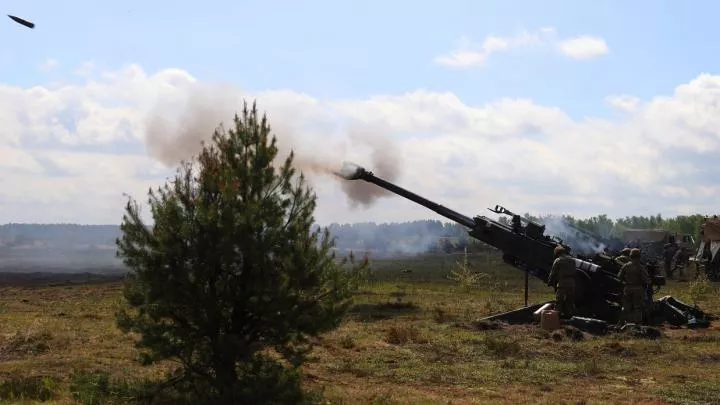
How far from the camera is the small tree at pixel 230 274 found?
8.71 meters

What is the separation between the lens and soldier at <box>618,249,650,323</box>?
1761 centimetres

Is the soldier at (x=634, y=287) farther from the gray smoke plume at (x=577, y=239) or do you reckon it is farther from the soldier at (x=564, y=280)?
the gray smoke plume at (x=577, y=239)

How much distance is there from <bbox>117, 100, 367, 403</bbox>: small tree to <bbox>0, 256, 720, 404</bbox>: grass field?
83 cm

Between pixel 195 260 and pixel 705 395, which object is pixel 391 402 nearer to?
pixel 195 260

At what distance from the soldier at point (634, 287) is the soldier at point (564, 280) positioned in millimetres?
1076

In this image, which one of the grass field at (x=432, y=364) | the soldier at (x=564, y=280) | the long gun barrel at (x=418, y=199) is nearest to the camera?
the grass field at (x=432, y=364)

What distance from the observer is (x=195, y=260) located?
347 inches

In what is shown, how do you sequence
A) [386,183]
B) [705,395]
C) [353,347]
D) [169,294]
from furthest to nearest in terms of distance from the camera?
[386,183]
[353,347]
[705,395]
[169,294]

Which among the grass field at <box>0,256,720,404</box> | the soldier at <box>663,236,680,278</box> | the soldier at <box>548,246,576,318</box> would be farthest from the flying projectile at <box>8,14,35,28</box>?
the soldier at <box>663,236,680,278</box>

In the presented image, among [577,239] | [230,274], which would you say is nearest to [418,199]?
[577,239]

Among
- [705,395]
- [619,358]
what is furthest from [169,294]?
[619,358]

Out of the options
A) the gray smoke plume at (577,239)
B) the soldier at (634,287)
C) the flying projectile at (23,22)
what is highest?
the flying projectile at (23,22)

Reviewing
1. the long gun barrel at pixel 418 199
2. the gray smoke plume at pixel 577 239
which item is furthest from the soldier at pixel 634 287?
the long gun barrel at pixel 418 199

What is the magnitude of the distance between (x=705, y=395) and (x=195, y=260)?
720cm
